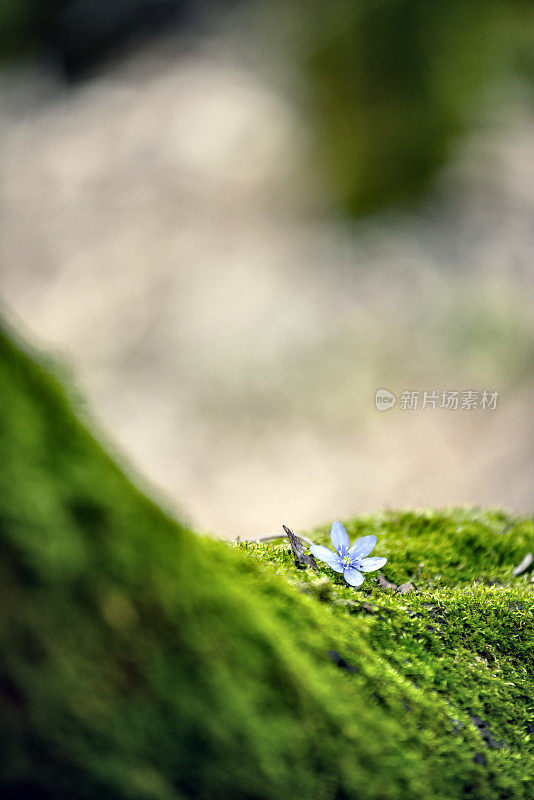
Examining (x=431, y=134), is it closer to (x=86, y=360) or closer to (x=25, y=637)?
(x=86, y=360)

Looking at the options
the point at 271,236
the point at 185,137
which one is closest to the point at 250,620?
the point at 271,236

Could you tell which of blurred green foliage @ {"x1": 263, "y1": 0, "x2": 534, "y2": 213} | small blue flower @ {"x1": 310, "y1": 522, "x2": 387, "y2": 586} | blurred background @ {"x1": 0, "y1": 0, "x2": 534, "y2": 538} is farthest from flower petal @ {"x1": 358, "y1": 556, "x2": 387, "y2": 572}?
blurred green foliage @ {"x1": 263, "y1": 0, "x2": 534, "y2": 213}

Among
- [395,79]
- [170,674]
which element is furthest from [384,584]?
[395,79]

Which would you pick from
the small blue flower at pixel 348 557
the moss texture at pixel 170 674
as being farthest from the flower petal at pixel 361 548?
the moss texture at pixel 170 674
